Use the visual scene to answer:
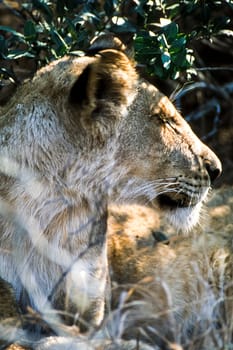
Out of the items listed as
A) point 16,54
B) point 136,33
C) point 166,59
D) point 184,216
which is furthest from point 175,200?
point 16,54

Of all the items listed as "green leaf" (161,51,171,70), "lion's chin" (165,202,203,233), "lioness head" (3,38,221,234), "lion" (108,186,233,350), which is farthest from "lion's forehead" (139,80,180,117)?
"lion" (108,186,233,350)

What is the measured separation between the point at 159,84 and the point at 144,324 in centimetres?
247

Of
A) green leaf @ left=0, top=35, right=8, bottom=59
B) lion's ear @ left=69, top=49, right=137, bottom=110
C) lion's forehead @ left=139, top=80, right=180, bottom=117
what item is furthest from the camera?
green leaf @ left=0, top=35, right=8, bottom=59

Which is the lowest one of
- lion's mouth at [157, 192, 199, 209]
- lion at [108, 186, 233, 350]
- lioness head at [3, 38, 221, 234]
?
lion at [108, 186, 233, 350]

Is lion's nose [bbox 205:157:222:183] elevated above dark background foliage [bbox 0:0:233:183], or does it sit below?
below

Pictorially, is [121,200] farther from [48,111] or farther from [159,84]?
[159,84]

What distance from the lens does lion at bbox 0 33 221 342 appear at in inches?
126

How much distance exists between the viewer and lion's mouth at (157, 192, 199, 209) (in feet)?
11.3

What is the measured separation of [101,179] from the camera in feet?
10.8

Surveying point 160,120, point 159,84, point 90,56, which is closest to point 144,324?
point 160,120

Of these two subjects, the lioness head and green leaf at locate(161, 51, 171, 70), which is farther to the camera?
green leaf at locate(161, 51, 171, 70)

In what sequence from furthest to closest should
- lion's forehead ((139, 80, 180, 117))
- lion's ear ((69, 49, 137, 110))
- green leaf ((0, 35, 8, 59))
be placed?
green leaf ((0, 35, 8, 59)) → lion's forehead ((139, 80, 180, 117)) → lion's ear ((69, 49, 137, 110))

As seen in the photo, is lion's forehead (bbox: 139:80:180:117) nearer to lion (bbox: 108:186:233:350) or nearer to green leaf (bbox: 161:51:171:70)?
green leaf (bbox: 161:51:171:70)

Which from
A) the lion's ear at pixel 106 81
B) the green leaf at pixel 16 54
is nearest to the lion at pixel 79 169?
the lion's ear at pixel 106 81
